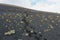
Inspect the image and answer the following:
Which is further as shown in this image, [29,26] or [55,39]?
[29,26]

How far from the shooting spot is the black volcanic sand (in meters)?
12.6

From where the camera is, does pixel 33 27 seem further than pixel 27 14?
No

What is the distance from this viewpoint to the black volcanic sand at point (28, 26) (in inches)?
494

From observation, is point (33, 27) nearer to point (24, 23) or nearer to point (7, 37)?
point (24, 23)

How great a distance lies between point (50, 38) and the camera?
1266 cm

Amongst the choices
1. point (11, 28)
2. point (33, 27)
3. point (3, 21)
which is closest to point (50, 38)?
point (33, 27)

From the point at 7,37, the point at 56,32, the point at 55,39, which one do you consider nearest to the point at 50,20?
the point at 56,32

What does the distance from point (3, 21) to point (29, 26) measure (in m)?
1.81

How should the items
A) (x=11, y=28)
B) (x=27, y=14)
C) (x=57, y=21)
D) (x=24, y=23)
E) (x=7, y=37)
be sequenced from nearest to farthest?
(x=7, y=37), (x=11, y=28), (x=24, y=23), (x=57, y=21), (x=27, y=14)

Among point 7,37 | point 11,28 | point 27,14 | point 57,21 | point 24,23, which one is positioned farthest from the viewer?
point 27,14

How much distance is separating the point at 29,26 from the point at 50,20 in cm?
209

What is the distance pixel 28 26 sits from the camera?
45.0 ft

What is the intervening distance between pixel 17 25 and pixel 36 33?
1.44 metres

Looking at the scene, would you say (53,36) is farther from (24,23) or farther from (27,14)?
(27,14)
